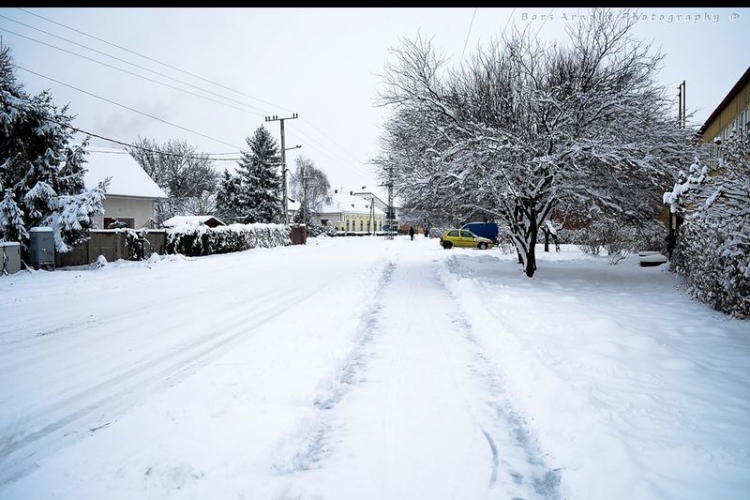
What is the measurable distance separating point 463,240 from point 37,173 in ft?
90.0

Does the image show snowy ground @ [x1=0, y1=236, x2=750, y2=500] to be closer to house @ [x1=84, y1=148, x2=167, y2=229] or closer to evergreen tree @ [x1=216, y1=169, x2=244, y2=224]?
house @ [x1=84, y1=148, x2=167, y2=229]

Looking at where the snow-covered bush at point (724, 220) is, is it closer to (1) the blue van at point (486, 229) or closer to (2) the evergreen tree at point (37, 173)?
(2) the evergreen tree at point (37, 173)

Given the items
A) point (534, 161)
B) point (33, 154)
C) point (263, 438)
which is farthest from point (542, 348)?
point (33, 154)

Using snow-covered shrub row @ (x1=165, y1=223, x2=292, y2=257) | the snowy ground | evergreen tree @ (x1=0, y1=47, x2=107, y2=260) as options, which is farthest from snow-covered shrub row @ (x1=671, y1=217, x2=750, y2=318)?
snow-covered shrub row @ (x1=165, y1=223, x2=292, y2=257)

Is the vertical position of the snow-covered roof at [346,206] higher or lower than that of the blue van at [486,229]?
higher

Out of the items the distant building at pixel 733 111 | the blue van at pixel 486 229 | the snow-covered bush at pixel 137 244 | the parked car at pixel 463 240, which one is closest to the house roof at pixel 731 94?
the distant building at pixel 733 111

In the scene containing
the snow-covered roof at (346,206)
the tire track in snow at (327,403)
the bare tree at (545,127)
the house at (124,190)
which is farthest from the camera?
the snow-covered roof at (346,206)

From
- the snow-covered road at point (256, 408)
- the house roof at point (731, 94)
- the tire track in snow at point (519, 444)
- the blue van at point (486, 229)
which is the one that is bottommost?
the tire track in snow at point (519, 444)

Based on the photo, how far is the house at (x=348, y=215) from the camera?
90500mm

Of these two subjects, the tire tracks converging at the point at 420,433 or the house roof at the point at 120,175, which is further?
the house roof at the point at 120,175

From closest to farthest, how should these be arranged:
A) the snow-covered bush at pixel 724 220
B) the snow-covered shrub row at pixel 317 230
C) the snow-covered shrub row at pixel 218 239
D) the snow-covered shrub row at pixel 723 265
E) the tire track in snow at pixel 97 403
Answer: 1. the tire track in snow at pixel 97 403
2. the snow-covered bush at pixel 724 220
3. the snow-covered shrub row at pixel 723 265
4. the snow-covered shrub row at pixel 218 239
5. the snow-covered shrub row at pixel 317 230

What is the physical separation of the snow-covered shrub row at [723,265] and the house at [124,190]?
30563 millimetres

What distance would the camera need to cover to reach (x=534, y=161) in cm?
1115

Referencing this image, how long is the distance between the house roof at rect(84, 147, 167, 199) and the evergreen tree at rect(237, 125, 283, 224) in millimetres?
10404
